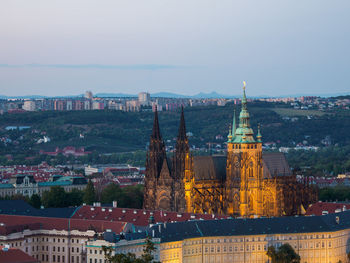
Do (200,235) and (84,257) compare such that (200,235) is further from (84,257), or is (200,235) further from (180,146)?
(180,146)

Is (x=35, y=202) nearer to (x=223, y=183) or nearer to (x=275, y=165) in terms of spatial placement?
(x=223, y=183)

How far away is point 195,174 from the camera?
171 meters

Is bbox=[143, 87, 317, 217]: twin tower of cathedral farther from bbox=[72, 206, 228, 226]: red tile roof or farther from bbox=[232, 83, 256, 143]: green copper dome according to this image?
bbox=[72, 206, 228, 226]: red tile roof

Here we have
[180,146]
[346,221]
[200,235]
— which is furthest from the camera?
[180,146]

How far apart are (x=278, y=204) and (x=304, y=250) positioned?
2958 cm

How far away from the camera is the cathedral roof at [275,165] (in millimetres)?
173125

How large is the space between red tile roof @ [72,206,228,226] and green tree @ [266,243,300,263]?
1473cm

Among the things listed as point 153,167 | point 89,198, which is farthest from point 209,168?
point 89,198

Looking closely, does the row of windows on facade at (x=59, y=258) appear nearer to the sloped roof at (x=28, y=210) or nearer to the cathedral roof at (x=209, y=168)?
the sloped roof at (x=28, y=210)

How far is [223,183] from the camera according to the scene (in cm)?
17162

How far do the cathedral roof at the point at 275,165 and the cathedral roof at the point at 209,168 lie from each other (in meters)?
5.84

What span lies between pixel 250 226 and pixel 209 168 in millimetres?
31832

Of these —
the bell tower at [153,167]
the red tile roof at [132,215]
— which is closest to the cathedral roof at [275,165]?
the bell tower at [153,167]

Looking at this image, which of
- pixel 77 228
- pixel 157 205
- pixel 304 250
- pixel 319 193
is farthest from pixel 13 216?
pixel 319 193
